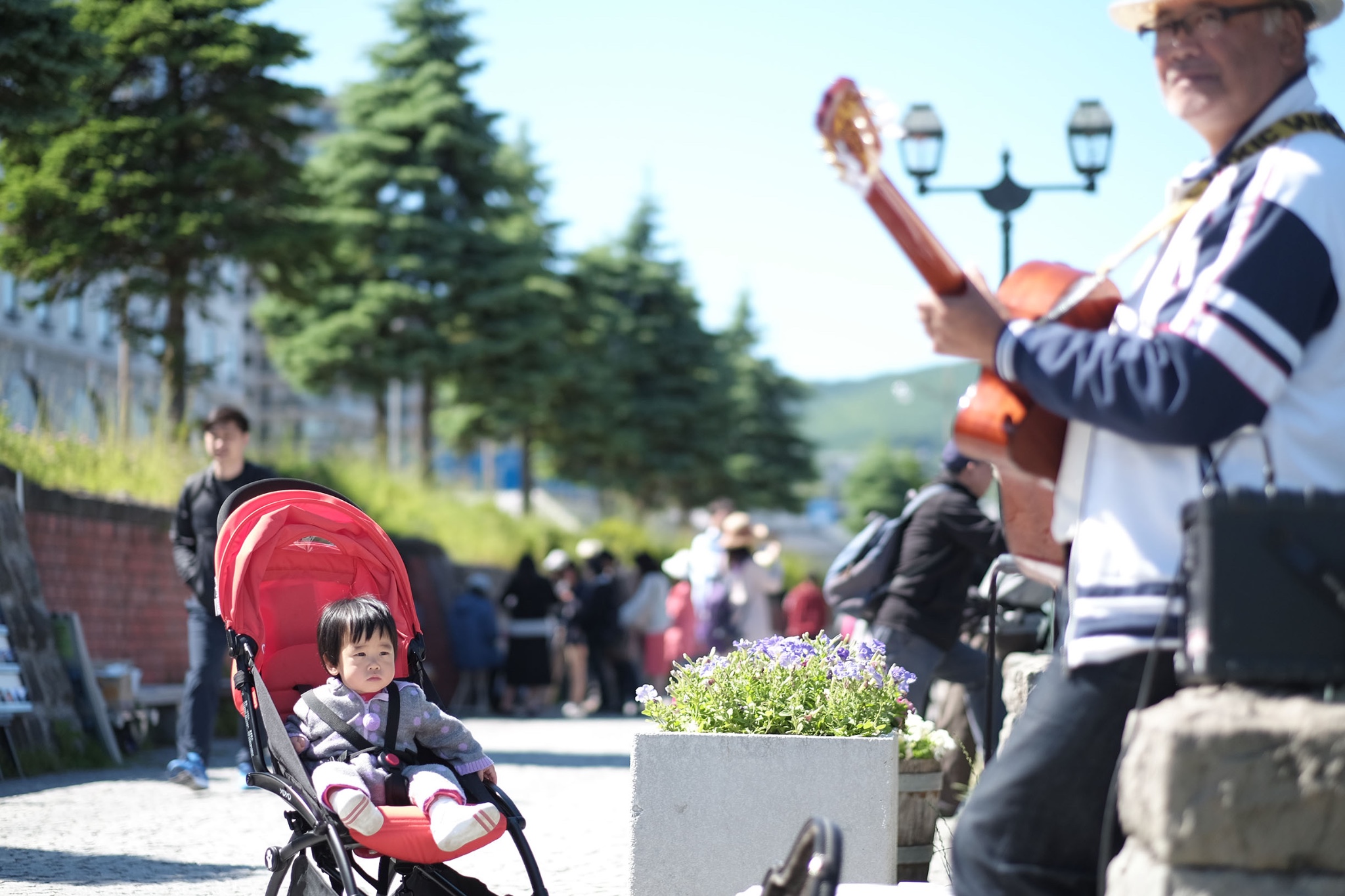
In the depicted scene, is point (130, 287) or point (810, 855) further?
point (130, 287)

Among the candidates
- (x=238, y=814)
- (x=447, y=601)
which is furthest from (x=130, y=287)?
(x=238, y=814)

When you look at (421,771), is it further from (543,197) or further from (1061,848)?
(543,197)

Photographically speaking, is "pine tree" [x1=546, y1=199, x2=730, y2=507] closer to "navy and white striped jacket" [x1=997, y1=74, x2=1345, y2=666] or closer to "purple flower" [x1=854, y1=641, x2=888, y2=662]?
"purple flower" [x1=854, y1=641, x2=888, y2=662]

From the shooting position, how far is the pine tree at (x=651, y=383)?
150 feet

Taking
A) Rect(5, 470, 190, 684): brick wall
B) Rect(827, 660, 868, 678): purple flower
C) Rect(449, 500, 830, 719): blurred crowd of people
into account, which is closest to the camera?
Rect(827, 660, 868, 678): purple flower

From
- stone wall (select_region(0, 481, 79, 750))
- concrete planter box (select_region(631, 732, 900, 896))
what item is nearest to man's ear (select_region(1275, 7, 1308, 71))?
concrete planter box (select_region(631, 732, 900, 896))

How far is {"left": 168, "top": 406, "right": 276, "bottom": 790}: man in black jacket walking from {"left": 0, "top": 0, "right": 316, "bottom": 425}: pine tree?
35.1 feet

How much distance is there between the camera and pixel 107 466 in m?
15.1

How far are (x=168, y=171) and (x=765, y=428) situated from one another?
44589mm

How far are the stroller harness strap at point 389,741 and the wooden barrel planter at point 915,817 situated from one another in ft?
6.17

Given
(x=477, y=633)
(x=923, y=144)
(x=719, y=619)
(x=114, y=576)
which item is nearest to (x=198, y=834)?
(x=114, y=576)

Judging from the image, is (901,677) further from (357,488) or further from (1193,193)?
(357,488)

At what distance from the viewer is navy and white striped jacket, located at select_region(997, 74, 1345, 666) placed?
2545 mm

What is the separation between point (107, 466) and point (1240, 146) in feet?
45.3
